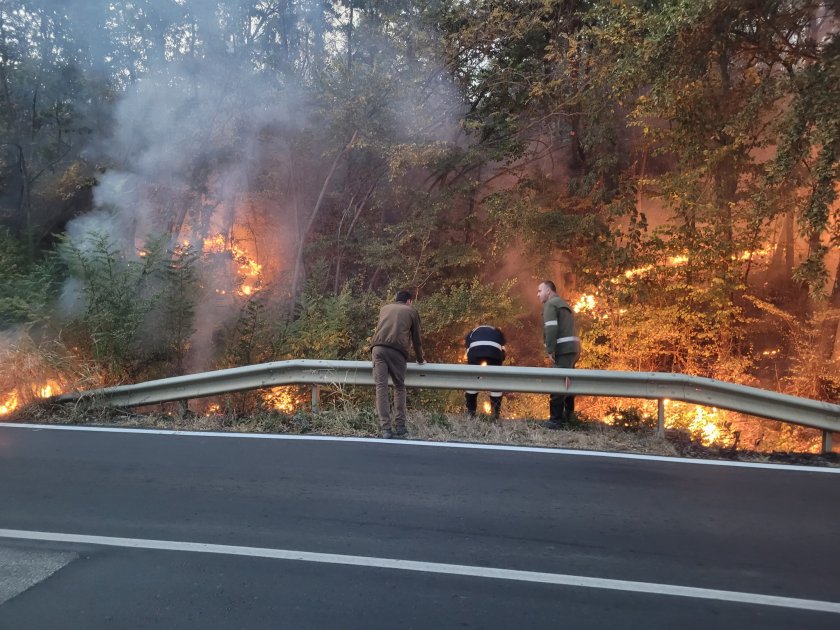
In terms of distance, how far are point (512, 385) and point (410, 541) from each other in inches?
→ 127

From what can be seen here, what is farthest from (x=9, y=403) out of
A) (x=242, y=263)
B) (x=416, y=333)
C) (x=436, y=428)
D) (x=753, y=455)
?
(x=753, y=455)

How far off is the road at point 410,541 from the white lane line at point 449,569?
1cm

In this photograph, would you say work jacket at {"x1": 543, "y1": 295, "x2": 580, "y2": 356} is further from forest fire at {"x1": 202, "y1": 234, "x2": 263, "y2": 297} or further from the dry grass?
forest fire at {"x1": 202, "y1": 234, "x2": 263, "y2": 297}

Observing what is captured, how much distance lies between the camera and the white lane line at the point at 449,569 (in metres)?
3.37

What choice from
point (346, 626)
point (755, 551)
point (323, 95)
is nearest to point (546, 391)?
point (755, 551)

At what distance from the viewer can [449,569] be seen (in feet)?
12.1

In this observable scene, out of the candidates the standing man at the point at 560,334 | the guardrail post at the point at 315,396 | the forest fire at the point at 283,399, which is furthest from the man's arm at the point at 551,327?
the forest fire at the point at 283,399

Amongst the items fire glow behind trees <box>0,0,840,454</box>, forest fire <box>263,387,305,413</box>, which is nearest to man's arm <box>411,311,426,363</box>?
forest fire <box>263,387,305,413</box>

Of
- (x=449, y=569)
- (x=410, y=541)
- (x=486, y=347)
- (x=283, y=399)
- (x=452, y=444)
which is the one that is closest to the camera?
(x=449, y=569)

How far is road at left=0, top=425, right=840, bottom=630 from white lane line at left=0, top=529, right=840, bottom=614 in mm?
12

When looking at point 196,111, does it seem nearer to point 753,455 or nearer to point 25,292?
point 25,292

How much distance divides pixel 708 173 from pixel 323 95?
23.3ft

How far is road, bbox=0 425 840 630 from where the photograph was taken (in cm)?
327

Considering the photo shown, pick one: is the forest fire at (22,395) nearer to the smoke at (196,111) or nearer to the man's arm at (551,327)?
the smoke at (196,111)
